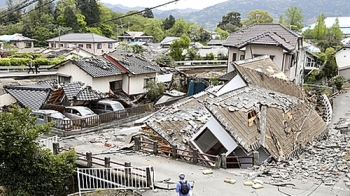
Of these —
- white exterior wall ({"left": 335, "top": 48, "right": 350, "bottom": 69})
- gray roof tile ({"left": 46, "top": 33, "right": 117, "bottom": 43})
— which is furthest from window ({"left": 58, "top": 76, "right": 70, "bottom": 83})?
gray roof tile ({"left": 46, "top": 33, "right": 117, "bottom": 43})

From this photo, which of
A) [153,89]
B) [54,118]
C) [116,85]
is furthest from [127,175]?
[153,89]

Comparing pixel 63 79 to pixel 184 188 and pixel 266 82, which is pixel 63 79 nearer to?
pixel 266 82

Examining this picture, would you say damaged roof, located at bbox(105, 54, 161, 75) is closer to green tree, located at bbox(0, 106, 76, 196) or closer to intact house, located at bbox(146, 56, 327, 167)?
intact house, located at bbox(146, 56, 327, 167)

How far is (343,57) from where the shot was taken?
46.2m

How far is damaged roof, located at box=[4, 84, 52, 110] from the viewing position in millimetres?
24312

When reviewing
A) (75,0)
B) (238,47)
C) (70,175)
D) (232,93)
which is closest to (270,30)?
(238,47)

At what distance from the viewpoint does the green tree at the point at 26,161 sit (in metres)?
11.9

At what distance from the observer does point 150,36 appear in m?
100

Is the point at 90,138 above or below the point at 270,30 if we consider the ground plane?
below

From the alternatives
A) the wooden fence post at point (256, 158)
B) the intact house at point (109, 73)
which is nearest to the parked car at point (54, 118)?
the intact house at point (109, 73)

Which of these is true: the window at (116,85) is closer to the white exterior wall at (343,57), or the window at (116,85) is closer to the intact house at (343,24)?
the white exterior wall at (343,57)

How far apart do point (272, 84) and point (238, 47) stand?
425 inches

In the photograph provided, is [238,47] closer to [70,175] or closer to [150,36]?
[70,175]

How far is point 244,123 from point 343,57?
36281 mm
